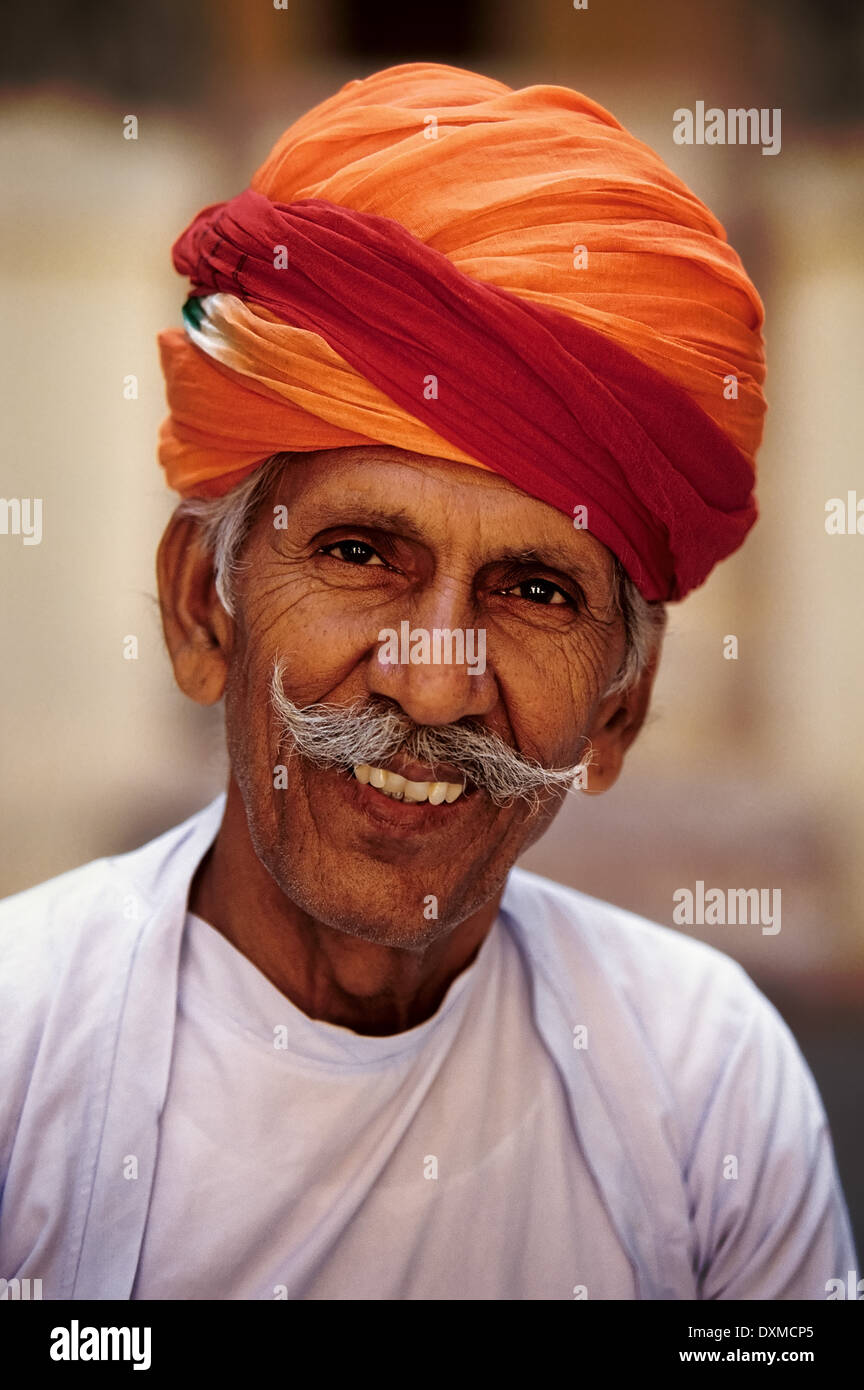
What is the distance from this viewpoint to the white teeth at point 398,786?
53.6 inches

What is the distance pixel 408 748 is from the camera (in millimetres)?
1344

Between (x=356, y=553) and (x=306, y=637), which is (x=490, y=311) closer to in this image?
(x=356, y=553)

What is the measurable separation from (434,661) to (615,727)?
1.42 feet

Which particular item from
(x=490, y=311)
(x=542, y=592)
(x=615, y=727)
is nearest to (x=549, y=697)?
(x=542, y=592)

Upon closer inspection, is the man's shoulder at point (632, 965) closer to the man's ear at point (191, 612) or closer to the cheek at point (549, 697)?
the cheek at point (549, 697)

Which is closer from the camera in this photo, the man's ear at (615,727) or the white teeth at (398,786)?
the white teeth at (398,786)

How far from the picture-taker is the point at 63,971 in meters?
1.47

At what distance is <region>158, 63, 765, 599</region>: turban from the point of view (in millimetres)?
1312

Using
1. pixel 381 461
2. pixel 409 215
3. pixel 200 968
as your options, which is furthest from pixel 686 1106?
pixel 409 215

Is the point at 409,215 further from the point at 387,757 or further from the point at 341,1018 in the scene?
the point at 341,1018

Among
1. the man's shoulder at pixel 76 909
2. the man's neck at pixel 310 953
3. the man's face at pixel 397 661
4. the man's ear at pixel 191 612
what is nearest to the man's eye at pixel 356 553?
the man's face at pixel 397 661

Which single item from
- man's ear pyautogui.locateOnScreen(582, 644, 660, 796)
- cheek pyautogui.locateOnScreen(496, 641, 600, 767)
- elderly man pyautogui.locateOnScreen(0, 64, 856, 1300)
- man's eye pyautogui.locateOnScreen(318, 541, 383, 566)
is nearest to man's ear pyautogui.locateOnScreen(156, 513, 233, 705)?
elderly man pyautogui.locateOnScreen(0, 64, 856, 1300)

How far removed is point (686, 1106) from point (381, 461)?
0.96 m
